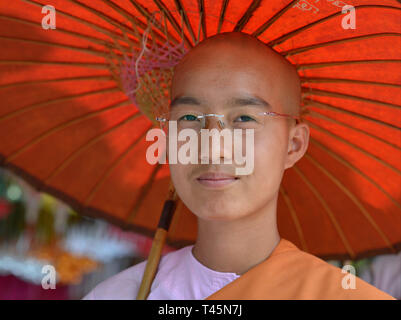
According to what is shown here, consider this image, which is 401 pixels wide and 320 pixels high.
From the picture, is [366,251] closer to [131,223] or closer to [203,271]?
[203,271]

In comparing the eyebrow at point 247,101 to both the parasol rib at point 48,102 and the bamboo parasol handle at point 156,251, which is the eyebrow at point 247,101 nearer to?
the bamboo parasol handle at point 156,251

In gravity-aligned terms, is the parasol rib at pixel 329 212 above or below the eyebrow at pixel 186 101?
below

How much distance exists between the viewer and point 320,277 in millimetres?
1760

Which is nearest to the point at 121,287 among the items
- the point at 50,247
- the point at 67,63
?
the point at 67,63

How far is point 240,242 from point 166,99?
0.70 meters

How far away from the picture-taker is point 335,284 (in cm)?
171

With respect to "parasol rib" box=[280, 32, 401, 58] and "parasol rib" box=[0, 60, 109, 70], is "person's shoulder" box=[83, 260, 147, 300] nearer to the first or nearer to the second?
"parasol rib" box=[0, 60, 109, 70]

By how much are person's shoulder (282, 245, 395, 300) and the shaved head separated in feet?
1.94

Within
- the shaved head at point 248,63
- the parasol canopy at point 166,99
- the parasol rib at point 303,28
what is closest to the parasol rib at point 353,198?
the parasol canopy at point 166,99

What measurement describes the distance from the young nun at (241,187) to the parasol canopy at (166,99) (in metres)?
0.16

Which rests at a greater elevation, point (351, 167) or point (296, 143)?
point (296, 143)

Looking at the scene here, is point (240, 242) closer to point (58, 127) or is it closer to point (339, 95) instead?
point (339, 95)

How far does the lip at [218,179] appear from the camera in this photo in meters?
1.79

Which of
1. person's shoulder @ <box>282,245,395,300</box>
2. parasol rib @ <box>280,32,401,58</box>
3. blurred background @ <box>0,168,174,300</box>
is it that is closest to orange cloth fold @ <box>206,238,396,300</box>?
person's shoulder @ <box>282,245,395,300</box>
